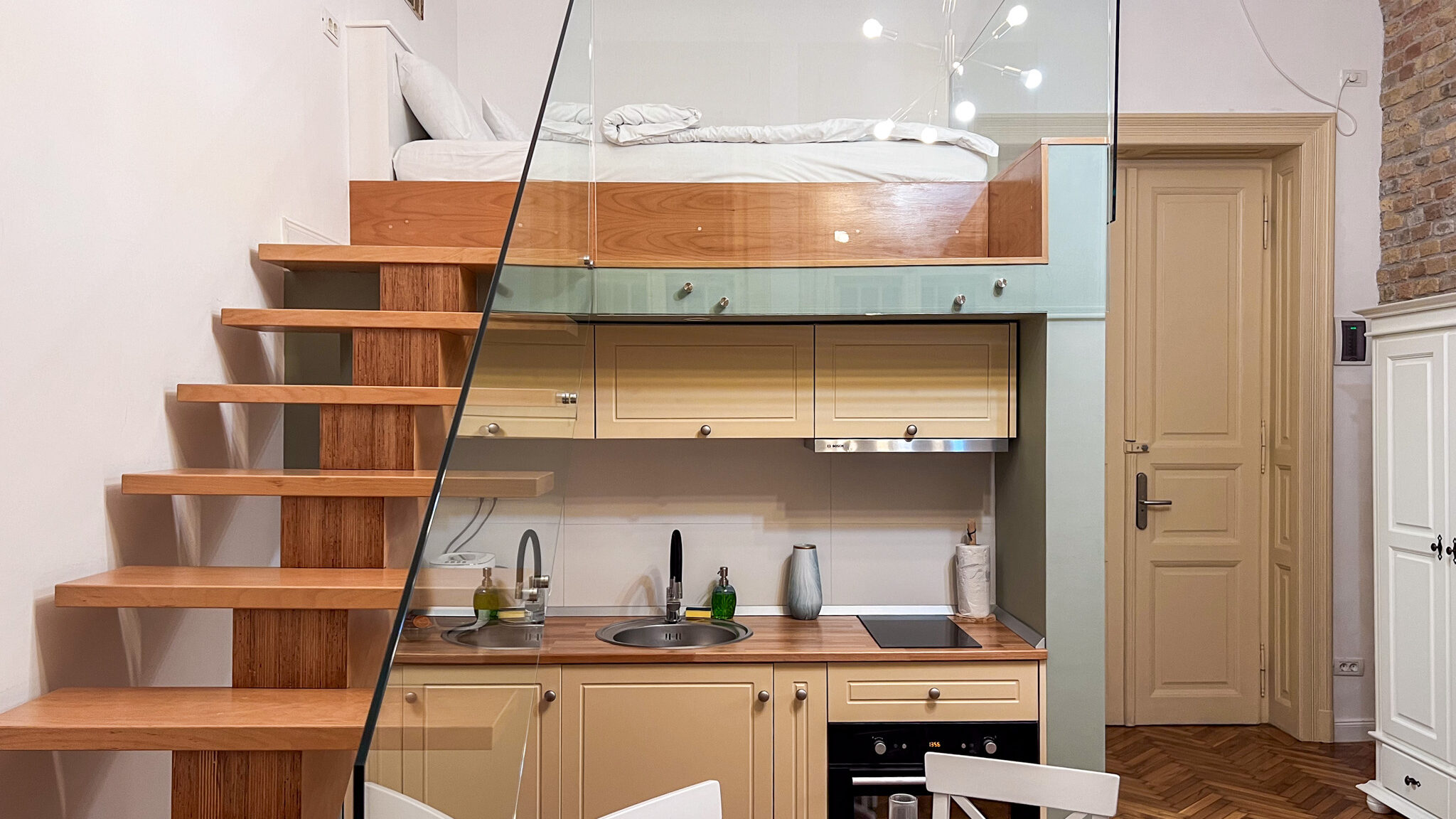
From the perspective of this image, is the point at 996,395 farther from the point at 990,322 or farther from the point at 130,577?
the point at 130,577

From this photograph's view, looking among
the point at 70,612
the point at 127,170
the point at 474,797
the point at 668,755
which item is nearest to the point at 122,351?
the point at 127,170

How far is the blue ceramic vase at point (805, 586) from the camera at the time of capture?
10.1ft

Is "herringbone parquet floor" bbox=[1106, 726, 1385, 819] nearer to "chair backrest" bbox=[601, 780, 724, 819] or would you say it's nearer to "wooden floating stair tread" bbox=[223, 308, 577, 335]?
"chair backrest" bbox=[601, 780, 724, 819]

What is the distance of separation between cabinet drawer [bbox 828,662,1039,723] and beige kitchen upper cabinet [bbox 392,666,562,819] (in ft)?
4.02

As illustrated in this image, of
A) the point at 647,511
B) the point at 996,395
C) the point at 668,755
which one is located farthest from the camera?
the point at 647,511

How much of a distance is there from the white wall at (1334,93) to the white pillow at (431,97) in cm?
278

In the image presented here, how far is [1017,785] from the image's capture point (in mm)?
1894

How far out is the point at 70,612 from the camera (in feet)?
5.33

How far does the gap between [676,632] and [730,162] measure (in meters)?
1.54

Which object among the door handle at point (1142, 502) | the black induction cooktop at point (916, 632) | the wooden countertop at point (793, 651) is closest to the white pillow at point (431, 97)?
the wooden countertop at point (793, 651)

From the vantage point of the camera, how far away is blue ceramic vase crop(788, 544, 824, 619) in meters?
3.07

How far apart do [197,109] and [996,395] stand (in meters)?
2.33

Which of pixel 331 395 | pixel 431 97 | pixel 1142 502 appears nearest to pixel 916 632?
pixel 1142 502

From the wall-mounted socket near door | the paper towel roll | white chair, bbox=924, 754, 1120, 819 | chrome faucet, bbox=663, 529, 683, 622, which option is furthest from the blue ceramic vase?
the wall-mounted socket near door
